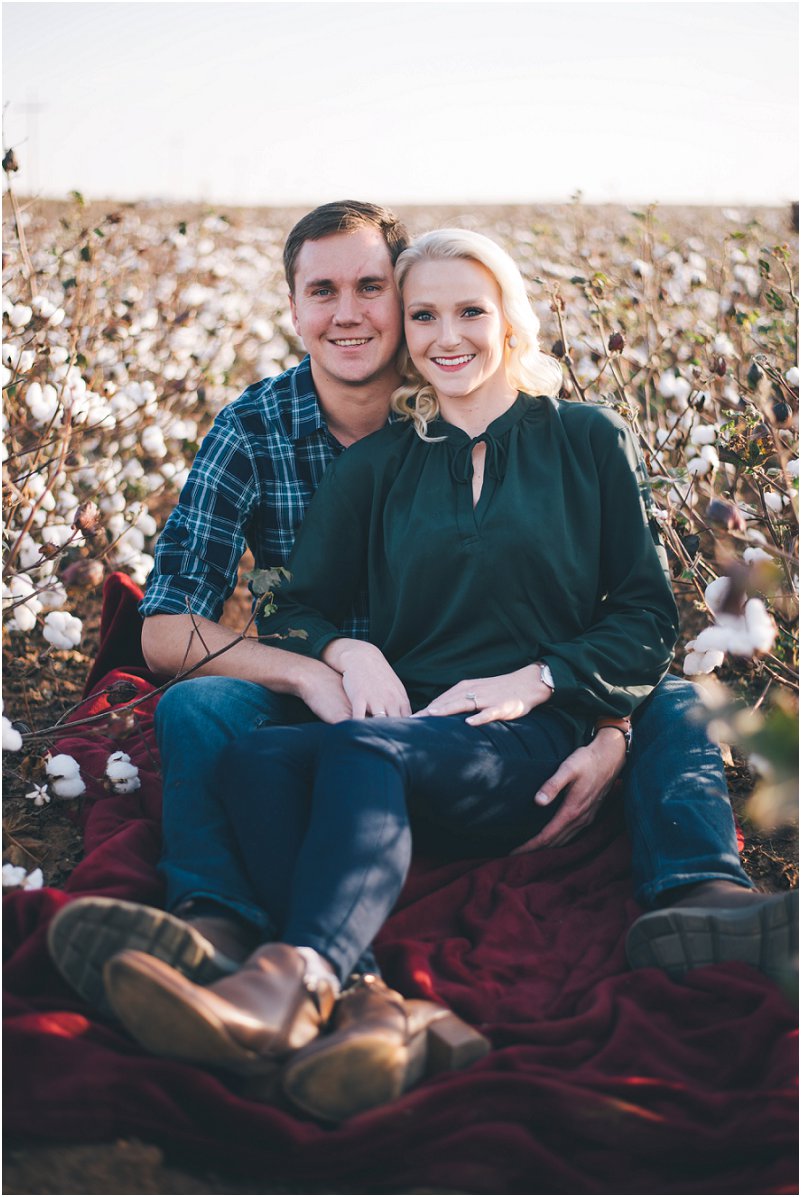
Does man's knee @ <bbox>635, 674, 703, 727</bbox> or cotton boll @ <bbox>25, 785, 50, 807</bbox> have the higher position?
man's knee @ <bbox>635, 674, 703, 727</bbox>

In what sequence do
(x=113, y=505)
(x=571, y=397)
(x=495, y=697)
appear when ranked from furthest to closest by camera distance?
1. (x=113, y=505)
2. (x=571, y=397)
3. (x=495, y=697)

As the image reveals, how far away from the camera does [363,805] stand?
6.54 feet

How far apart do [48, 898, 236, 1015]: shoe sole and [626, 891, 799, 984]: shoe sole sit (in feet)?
2.43

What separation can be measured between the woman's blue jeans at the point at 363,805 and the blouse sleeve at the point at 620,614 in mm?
102

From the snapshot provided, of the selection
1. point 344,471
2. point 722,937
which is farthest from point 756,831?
point 344,471

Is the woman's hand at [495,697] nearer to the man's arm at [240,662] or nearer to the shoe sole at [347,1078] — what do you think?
the man's arm at [240,662]

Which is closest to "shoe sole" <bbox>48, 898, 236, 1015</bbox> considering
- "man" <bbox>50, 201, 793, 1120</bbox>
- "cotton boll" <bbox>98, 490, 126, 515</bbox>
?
"man" <bbox>50, 201, 793, 1120</bbox>

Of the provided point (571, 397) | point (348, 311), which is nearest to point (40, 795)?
point (348, 311)

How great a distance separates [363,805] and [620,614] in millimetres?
802

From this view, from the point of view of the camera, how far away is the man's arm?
2.50 m

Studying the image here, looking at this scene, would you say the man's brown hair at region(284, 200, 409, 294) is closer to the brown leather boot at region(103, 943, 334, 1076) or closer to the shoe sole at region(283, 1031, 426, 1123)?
the brown leather boot at region(103, 943, 334, 1076)

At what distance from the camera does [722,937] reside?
6.54 feet

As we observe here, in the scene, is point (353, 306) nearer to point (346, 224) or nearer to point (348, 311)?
point (348, 311)

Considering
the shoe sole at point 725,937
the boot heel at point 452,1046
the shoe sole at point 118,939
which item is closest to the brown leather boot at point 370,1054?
the boot heel at point 452,1046
